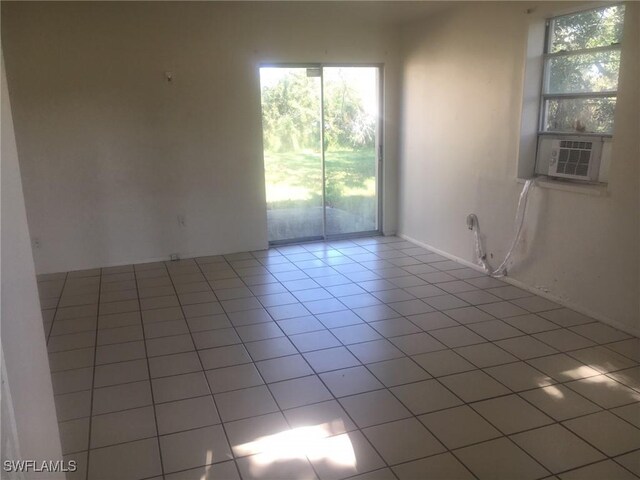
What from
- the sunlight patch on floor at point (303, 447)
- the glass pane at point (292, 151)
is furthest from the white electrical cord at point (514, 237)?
the sunlight patch on floor at point (303, 447)

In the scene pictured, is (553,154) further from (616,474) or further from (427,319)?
(616,474)

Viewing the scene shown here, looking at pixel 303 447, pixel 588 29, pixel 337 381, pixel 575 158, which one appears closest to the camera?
pixel 303 447

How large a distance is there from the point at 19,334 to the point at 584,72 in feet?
12.0

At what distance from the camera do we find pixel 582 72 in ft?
11.6

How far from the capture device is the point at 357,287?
4207 millimetres

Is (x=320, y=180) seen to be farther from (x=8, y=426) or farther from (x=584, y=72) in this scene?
(x=8, y=426)

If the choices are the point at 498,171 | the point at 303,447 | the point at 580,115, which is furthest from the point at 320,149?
the point at 303,447

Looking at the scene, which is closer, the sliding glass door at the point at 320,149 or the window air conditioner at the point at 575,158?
the window air conditioner at the point at 575,158

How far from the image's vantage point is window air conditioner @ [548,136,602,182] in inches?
135

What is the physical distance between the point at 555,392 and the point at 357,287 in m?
1.88

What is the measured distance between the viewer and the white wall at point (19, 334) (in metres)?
1.24

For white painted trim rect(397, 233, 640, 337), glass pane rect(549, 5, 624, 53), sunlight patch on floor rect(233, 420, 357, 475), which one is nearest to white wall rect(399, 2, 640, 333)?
white painted trim rect(397, 233, 640, 337)

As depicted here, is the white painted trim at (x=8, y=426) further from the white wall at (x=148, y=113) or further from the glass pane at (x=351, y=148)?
the glass pane at (x=351, y=148)

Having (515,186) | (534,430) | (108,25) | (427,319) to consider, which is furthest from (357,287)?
(108,25)
